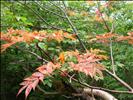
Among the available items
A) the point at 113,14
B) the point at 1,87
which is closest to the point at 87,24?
the point at 113,14

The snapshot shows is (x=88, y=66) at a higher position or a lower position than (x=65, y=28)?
lower

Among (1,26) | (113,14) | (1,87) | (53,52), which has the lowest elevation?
(1,87)

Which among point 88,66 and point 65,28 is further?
point 65,28

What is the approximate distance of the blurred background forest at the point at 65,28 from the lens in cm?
→ 245

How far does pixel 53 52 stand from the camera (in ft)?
8.43

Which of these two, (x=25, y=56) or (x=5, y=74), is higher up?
(x=25, y=56)

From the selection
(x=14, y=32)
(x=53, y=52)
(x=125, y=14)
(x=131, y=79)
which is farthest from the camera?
(x=125, y=14)

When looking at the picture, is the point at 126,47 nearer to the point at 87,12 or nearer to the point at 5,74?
the point at 87,12

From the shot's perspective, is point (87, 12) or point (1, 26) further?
point (87, 12)

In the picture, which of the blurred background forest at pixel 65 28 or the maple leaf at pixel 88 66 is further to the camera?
the blurred background forest at pixel 65 28

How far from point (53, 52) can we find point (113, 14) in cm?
84

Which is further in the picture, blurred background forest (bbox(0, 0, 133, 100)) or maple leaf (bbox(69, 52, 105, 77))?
blurred background forest (bbox(0, 0, 133, 100))

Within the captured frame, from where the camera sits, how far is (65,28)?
3.01 metres

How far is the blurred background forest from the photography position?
2.45 metres
